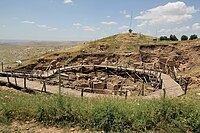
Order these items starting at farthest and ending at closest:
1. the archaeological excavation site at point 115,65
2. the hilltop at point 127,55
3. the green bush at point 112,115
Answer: the hilltop at point 127,55 < the archaeological excavation site at point 115,65 < the green bush at point 112,115

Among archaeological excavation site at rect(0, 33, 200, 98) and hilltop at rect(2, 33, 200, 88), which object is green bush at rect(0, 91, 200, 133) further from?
hilltop at rect(2, 33, 200, 88)

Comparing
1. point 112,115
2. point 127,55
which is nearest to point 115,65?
point 127,55

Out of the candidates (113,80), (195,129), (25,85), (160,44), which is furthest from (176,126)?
(160,44)

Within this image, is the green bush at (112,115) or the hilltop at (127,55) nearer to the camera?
the green bush at (112,115)

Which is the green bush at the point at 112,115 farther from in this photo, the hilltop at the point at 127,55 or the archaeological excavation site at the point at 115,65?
the hilltop at the point at 127,55

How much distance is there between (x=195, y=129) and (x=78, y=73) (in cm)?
2269

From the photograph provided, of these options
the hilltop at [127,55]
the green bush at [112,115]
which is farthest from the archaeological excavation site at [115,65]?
the green bush at [112,115]

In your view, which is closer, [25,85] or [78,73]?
[25,85]

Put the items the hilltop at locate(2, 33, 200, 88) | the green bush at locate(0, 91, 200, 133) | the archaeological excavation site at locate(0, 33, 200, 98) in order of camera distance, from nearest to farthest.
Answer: the green bush at locate(0, 91, 200, 133) → the archaeological excavation site at locate(0, 33, 200, 98) → the hilltop at locate(2, 33, 200, 88)

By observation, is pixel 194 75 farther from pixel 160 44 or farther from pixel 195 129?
pixel 195 129

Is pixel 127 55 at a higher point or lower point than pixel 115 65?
higher

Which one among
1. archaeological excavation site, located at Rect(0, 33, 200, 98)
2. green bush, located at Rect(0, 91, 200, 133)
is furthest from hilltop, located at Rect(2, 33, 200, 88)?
green bush, located at Rect(0, 91, 200, 133)

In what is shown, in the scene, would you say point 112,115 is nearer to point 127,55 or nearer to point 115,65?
point 115,65

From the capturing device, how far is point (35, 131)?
21.4ft
